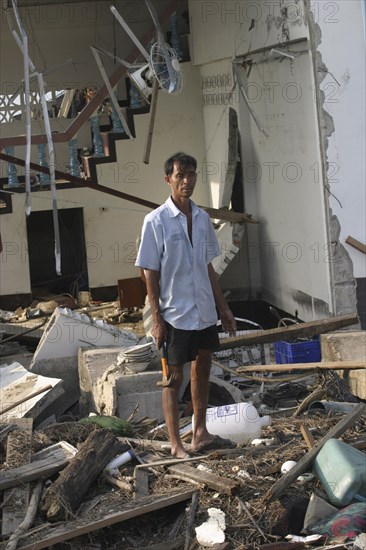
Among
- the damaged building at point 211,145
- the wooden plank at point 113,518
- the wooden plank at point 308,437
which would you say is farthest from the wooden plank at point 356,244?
the wooden plank at point 113,518

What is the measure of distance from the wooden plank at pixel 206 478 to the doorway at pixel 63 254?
36.1ft

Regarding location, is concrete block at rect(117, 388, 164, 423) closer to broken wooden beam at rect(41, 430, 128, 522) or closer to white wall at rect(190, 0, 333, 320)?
broken wooden beam at rect(41, 430, 128, 522)

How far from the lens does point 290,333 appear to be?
396 inches

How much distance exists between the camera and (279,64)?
12219mm

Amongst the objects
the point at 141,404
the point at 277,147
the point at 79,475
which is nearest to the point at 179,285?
the point at 79,475

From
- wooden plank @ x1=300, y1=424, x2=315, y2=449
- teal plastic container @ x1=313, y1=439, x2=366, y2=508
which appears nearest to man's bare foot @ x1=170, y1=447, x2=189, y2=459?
wooden plank @ x1=300, y1=424, x2=315, y2=449

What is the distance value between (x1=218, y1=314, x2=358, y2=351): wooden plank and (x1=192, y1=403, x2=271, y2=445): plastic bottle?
2.72 metres

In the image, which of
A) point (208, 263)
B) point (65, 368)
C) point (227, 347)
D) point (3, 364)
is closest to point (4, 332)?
point (3, 364)

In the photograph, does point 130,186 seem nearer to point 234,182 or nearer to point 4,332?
point 234,182

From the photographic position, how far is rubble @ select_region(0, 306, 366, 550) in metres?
5.65

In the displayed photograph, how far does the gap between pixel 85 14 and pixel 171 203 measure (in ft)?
35.1

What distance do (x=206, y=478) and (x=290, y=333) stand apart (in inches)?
161

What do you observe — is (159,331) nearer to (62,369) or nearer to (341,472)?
(341,472)

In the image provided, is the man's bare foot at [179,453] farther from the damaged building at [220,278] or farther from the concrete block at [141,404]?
the concrete block at [141,404]
